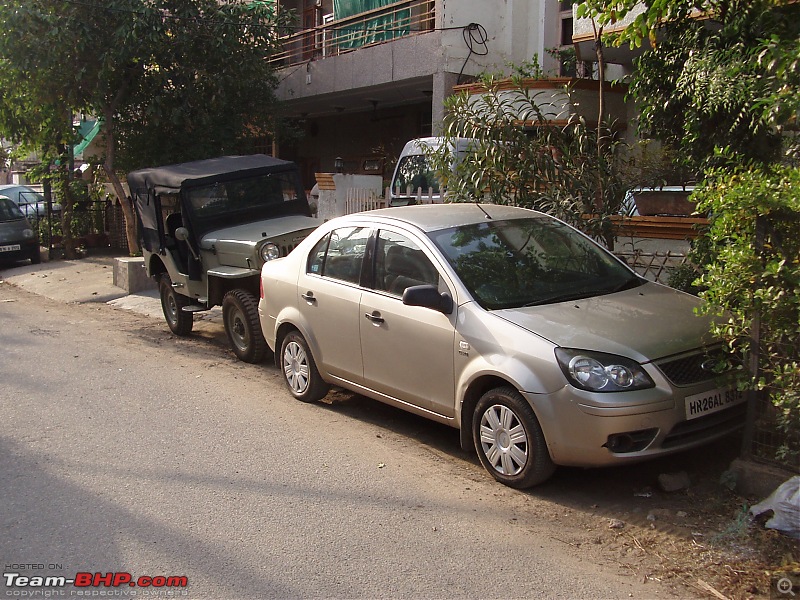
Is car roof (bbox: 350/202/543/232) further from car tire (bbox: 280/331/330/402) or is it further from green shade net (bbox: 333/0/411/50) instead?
green shade net (bbox: 333/0/411/50)

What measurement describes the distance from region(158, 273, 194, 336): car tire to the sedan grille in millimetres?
7001

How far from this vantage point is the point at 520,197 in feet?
26.4

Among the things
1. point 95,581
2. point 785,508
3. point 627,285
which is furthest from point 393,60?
point 95,581

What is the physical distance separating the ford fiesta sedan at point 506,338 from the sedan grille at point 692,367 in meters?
0.01

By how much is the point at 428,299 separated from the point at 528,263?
94cm

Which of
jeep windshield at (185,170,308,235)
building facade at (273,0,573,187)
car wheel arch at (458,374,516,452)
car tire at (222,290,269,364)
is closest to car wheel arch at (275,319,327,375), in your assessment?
car tire at (222,290,269,364)

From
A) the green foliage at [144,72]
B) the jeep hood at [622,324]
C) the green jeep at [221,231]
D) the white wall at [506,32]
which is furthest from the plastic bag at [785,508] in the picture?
the green foliage at [144,72]

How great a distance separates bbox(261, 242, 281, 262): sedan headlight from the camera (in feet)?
29.3

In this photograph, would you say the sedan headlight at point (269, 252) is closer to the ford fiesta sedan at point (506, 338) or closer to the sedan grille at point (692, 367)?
the ford fiesta sedan at point (506, 338)

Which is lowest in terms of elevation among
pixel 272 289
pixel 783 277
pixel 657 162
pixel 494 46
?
pixel 272 289

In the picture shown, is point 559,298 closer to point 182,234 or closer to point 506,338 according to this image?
point 506,338

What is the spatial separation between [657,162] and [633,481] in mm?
5389

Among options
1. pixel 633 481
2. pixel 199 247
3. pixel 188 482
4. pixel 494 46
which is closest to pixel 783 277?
pixel 633 481

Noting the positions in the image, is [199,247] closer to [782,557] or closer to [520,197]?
[520,197]
